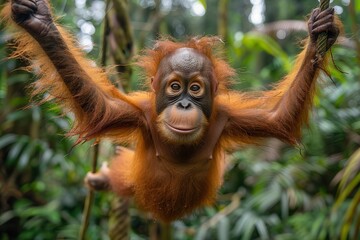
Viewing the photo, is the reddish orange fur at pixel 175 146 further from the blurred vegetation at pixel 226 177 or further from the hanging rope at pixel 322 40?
the blurred vegetation at pixel 226 177

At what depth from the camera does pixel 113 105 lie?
2512 millimetres

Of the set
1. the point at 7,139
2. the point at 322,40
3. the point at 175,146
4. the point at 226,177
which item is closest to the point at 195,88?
the point at 175,146

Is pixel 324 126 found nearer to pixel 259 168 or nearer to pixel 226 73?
pixel 259 168

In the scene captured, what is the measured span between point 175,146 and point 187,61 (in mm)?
475

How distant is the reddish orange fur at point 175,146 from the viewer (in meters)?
2.44

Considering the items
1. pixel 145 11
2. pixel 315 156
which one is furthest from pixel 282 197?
pixel 145 11

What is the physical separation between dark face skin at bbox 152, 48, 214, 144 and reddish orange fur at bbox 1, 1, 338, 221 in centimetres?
10

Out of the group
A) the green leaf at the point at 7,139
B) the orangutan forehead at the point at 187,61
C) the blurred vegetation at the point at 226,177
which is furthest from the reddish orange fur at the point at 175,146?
the green leaf at the point at 7,139

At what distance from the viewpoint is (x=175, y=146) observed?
103 inches

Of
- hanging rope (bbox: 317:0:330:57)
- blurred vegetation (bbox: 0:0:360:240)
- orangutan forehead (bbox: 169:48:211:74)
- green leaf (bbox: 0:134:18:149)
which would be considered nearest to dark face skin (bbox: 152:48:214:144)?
orangutan forehead (bbox: 169:48:211:74)

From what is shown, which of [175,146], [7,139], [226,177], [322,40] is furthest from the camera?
[226,177]

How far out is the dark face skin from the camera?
2408 mm

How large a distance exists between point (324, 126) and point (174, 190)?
2634mm

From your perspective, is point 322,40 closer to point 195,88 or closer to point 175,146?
point 195,88
